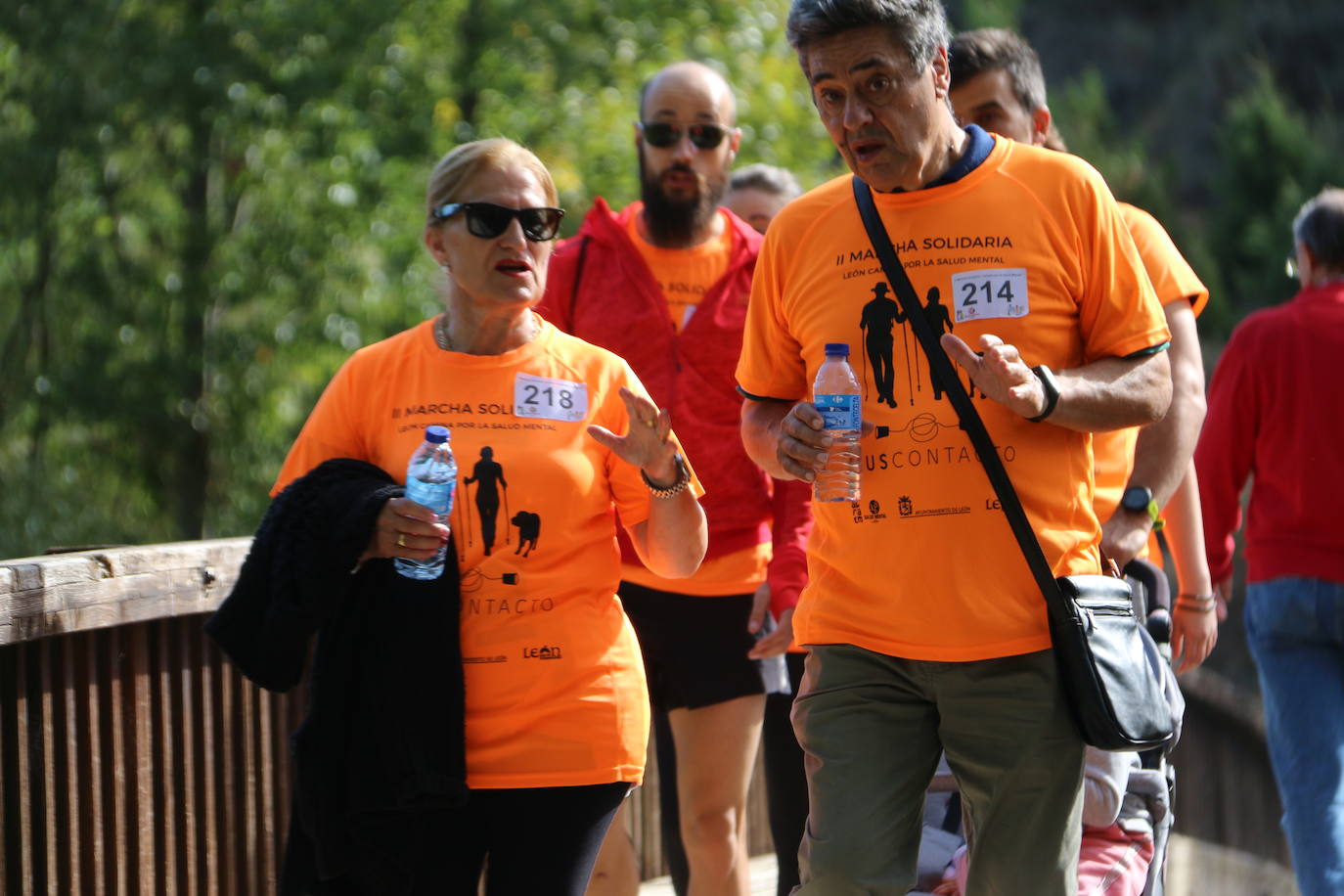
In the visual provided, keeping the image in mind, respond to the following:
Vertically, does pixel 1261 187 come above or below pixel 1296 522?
above

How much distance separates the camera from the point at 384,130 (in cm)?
1647

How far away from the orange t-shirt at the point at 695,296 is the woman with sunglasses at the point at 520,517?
35.7 inches

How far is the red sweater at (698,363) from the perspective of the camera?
478cm

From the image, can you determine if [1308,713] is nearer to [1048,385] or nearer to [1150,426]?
[1150,426]

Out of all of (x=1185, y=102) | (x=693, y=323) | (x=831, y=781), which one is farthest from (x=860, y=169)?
(x=1185, y=102)

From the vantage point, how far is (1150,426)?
12.8 feet

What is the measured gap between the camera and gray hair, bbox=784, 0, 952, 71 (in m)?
3.25

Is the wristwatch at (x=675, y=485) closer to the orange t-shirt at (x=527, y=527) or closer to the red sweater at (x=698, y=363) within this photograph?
the orange t-shirt at (x=527, y=527)

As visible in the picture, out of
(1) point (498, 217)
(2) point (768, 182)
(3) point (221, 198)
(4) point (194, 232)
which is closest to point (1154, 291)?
(1) point (498, 217)

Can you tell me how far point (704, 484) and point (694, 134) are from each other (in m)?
1.10

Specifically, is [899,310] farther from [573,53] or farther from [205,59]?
[573,53]

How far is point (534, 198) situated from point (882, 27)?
93 cm

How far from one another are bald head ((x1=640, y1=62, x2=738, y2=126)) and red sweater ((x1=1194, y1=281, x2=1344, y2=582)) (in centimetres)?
177

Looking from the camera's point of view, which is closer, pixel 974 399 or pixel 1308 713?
pixel 974 399
